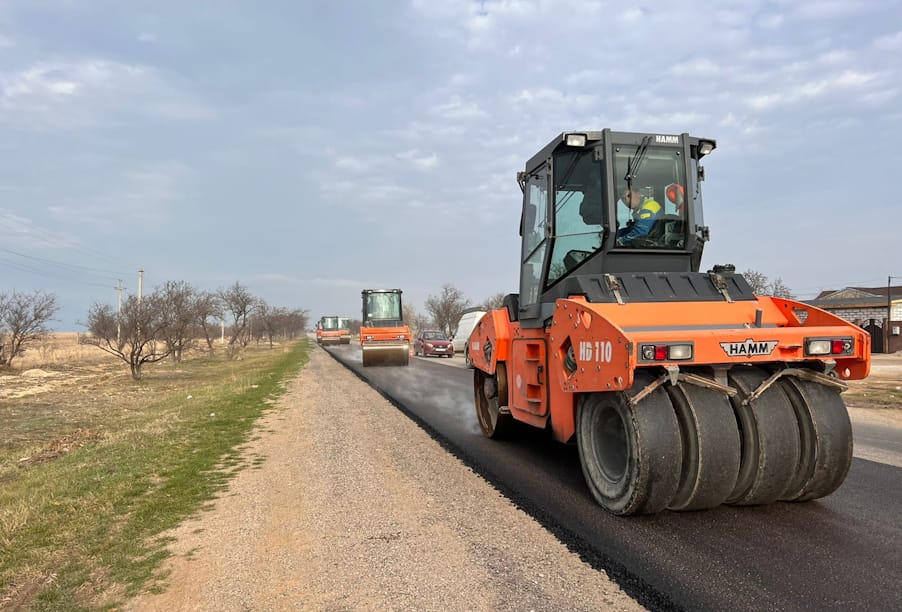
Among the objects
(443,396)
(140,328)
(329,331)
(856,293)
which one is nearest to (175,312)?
(140,328)

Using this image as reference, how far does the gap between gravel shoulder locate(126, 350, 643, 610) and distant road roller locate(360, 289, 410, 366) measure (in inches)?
676

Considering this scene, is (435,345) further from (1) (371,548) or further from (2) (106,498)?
(1) (371,548)

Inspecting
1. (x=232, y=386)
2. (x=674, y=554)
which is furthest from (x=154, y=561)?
(x=232, y=386)

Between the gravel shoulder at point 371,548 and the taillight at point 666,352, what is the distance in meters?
1.43

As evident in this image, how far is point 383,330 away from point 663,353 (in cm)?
2092

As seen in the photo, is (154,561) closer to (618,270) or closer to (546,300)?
(546,300)

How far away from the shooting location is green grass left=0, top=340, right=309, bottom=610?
11.6ft

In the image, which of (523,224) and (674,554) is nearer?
(674,554)

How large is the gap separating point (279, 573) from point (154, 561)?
3.17 ft

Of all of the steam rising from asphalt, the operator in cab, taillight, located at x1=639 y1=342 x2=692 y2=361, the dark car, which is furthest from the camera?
the dark car

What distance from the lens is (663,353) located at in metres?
3.79

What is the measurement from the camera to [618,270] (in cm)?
548

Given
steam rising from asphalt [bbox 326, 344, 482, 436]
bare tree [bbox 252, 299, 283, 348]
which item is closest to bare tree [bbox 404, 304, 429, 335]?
bare tree [bbox 252, 299, 283, 348]

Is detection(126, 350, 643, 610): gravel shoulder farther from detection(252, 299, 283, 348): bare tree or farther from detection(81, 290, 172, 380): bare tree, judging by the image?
detection(252, 299, 283, 348): bare tree
